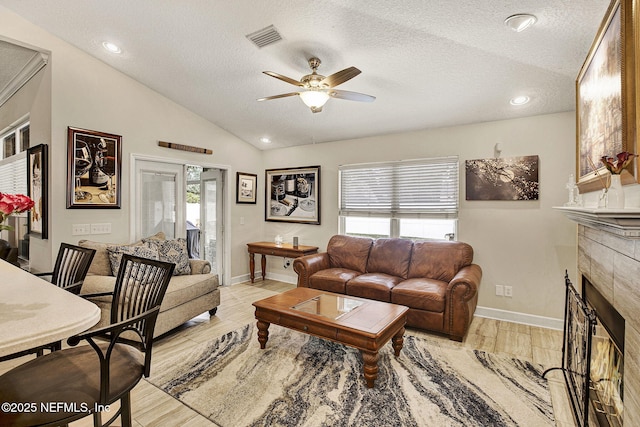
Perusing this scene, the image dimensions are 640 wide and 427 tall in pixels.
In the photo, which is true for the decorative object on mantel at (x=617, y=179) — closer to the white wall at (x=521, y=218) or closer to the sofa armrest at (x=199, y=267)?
the white wall at (x=521, y=218)

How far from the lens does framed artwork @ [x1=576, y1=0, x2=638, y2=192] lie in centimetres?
137

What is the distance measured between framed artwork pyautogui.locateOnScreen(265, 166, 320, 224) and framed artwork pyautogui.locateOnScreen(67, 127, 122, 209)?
243cm

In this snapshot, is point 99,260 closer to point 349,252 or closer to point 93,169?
point 93,169

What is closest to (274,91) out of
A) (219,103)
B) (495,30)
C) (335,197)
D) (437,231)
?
(219,103)

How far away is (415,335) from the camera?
3305 mm

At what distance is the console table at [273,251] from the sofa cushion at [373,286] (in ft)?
4.02

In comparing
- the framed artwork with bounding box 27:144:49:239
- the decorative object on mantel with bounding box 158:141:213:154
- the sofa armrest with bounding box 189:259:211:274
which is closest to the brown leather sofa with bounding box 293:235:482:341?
the sofa armrest with bounding box 189:259:211:274

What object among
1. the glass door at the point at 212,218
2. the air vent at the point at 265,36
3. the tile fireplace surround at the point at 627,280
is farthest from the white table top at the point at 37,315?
the glass door at the point at 212,218

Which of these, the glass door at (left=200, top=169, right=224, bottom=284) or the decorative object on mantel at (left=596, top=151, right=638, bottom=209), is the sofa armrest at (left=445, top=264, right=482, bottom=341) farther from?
the glass door at (left=200, top=169, right=224, bottom=284)

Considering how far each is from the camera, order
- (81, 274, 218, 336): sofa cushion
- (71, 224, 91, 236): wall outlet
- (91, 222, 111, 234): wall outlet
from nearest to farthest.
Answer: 1. (81, 274, 218, 336): sofa cushion
2. (71, 224, 91, 236): wall outlet
3. (91, 222, 111, 234): wall outlet

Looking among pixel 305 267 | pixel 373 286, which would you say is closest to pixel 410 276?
pixel 373 286

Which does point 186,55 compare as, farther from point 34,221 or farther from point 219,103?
point 34,221

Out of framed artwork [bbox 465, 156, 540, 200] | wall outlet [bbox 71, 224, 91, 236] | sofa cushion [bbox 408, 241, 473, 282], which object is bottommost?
sofa cushion [bbox 408, 241, 473, 282]

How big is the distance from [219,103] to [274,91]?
0.94 meters
